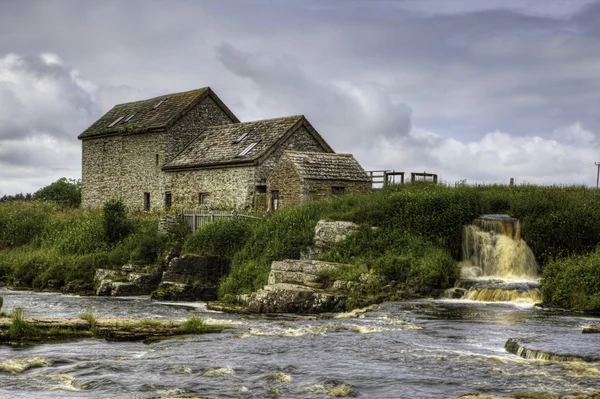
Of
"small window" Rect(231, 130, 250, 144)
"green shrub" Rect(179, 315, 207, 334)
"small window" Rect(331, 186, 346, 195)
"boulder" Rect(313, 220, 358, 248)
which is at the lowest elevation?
"green shrub" Rect(179, 315, 207, 334)

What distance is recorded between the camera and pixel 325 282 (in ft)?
97.1

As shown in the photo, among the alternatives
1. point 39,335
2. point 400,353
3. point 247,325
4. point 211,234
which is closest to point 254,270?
point 211,234

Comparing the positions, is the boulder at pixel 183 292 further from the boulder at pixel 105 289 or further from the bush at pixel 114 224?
the bush at pixel 114 224

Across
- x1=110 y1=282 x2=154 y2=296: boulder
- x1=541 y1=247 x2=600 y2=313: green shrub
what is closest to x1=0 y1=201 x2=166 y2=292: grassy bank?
x1=110 y1=282 x2=154 y2=296: boulder

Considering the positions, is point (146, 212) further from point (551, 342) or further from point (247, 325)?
point (551, 342)

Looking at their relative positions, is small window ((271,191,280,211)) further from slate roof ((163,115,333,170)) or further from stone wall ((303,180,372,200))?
slate roof ((163,115,333,170))

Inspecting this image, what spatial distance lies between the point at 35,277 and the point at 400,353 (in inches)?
1168

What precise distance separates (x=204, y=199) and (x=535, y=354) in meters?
34.1

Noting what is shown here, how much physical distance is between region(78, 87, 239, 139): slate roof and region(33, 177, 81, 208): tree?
1311 cm

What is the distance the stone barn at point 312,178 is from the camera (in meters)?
42.4

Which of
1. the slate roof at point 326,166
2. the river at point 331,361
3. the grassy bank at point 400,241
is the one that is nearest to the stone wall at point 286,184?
the slate roof at point 326,166

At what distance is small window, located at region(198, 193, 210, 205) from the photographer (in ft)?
159

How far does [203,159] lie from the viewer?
161 feet

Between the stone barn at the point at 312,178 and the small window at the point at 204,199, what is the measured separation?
579cm
